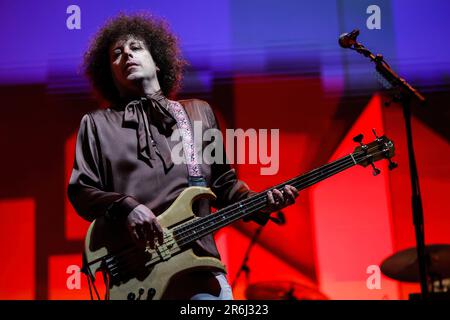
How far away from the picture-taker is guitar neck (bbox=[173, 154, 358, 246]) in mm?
2908

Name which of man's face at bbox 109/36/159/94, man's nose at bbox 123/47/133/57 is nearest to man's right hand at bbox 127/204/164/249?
man's face at bbox 109/36/159/94

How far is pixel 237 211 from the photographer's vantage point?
3104mm

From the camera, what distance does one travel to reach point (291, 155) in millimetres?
4195

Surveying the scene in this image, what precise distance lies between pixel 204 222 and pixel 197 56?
1608 mm

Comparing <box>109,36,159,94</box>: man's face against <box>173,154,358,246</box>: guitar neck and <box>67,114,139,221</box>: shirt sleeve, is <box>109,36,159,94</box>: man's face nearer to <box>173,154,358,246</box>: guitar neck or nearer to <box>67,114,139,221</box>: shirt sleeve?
<box>67,114,139,221</box>: shirt sleeve

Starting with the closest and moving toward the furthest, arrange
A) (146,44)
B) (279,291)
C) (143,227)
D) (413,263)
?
(143,227) < (146,44) < (413,263) < (279,291)

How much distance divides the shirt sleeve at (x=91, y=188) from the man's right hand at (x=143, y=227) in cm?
4

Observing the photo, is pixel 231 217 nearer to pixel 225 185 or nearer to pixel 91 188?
pixel 225 185

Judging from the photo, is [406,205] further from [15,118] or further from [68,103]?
[15,118]

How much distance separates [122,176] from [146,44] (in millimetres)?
951

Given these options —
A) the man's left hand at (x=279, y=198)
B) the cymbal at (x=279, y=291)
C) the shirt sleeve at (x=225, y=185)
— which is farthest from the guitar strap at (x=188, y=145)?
the cymbal at (x=279, y=291)

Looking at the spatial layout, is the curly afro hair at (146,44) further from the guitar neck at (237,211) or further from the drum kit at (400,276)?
the drum kit at (400,276)

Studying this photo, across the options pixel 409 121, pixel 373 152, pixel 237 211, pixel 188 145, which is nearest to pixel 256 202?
pixel 237 211

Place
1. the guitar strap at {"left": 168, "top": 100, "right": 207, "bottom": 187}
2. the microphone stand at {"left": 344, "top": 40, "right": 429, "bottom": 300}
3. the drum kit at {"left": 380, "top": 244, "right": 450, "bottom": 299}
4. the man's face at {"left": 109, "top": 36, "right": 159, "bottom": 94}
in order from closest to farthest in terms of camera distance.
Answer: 1. the guitar strap at {"left": 168, "top": 100, "right": 207, "bottom": 187}
2. the microphone stand at {"left": 344, "top": 40, "right": 429, "bottom": 300}
3. the man's face at {"left": 109, "top": 36, "right": 159, "bottom": 94}
4. the drum kit at {"left": 380, "top": 244, "right": 450, "bottom": 299}
